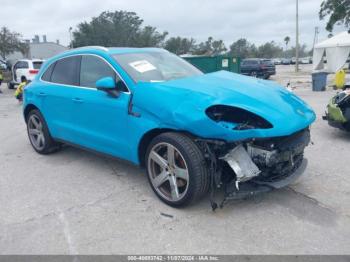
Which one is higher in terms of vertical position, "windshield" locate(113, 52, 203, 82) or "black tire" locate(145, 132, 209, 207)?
"windshield" locate(113, 52, 203, 82)

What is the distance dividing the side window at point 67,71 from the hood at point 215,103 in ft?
4.83

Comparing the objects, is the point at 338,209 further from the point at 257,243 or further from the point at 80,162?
the point at 80,162

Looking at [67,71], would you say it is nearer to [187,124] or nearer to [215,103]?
[187,124]

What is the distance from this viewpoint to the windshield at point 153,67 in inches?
170

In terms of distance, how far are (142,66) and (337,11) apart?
101ft

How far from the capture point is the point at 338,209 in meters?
3.79

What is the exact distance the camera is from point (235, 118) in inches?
143

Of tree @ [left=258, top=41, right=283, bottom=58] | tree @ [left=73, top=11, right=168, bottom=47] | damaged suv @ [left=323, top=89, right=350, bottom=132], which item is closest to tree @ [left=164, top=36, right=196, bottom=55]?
tree @ [left=73, top=11, right=168, bottom=47]

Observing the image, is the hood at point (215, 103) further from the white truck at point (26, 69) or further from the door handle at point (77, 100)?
the white truck at point (26, 69)

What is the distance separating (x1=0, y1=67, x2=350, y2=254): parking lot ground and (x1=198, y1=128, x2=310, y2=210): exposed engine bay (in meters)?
0.31

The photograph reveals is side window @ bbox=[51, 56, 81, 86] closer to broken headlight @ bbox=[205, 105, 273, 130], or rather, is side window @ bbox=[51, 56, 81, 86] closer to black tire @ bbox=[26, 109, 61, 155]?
black tire @ bbox=[26, 109, 61, 155]

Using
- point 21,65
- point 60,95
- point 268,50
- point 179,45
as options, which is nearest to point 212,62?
point 21,65

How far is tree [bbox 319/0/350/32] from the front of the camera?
29703 millimetres

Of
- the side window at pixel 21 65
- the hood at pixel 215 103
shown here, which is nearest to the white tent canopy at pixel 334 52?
the side window at pixel 21 65
